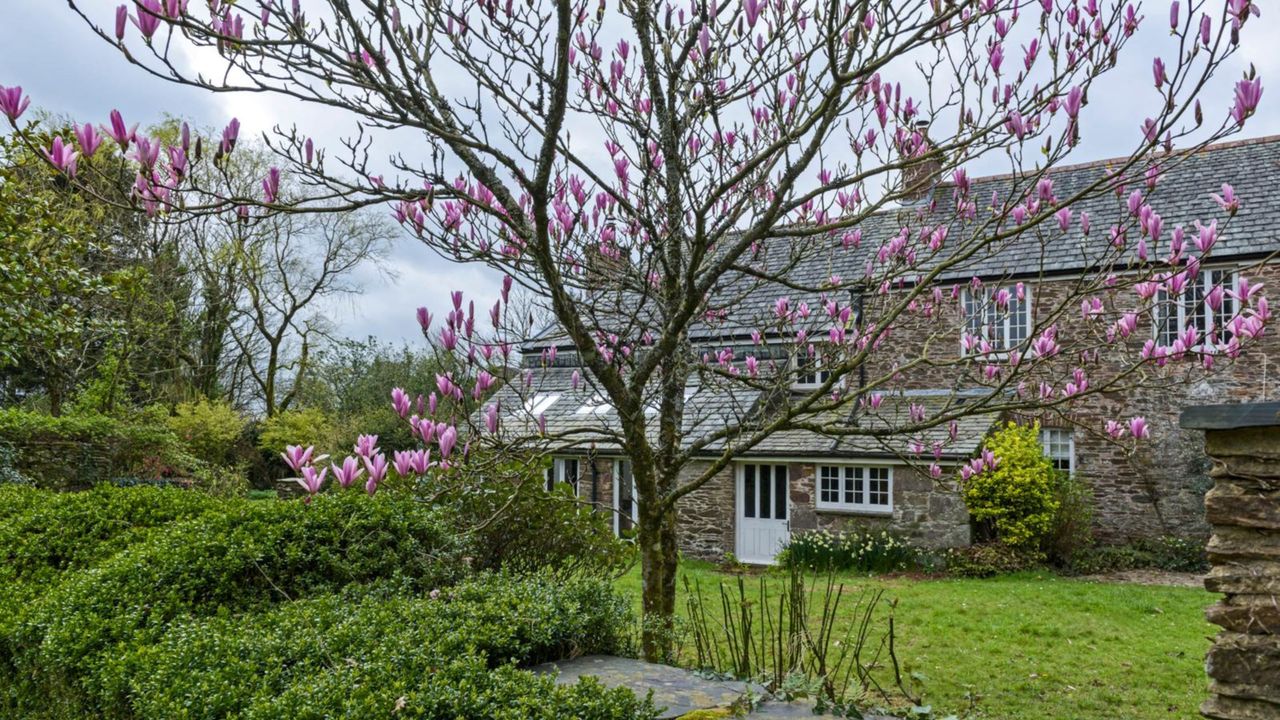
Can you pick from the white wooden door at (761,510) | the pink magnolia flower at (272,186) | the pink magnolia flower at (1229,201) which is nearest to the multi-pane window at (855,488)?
the white wooden door at (761,510)

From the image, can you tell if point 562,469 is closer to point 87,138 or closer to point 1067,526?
point 1067,526

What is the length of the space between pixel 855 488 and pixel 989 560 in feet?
9.58

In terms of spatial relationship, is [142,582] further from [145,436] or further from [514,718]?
[145,436]

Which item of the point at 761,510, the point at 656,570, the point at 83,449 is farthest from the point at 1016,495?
the point at 83,449

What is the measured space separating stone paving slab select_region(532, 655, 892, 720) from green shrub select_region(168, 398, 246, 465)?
21.5m

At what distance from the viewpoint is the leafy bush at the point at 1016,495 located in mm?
15273

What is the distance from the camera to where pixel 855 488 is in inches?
670

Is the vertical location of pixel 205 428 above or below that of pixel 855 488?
above

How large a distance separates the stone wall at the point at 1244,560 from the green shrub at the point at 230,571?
163 inches

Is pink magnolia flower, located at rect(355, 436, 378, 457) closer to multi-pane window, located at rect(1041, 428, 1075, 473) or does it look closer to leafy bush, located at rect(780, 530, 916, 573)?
leafy bush, located at rect(780, 530, 916, 573)

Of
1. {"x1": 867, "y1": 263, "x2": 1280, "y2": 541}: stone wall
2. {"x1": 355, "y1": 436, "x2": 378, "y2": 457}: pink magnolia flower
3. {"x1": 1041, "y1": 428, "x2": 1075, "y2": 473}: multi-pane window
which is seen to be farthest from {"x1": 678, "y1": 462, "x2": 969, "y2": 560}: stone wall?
{"x1": 355, "y1": 436, "x2": 378, "y2": 457}: pink magnolia flower

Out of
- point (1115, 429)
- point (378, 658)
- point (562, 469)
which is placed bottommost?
point (562, 469)

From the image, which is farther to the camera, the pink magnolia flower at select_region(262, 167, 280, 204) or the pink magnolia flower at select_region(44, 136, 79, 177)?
the pink magnolia flower at select_region(262, 167, 280, 204)

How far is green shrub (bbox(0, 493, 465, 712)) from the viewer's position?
449 centimetres
